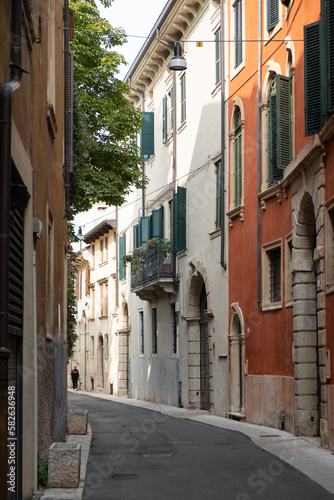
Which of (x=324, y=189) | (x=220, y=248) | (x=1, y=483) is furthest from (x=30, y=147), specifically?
(x=220, y=248)

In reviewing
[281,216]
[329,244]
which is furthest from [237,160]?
[329,244]

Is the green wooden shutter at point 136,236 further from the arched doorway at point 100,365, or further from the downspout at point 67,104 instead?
the downspout at point 67,104

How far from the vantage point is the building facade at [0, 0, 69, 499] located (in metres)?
7.30

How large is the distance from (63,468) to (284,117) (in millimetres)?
10465

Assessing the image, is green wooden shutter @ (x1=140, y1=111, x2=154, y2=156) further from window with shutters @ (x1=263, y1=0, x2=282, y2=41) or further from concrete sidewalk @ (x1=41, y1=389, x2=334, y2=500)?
window with shutters @ (x1=263, y1=0, x2=282, y2=41)

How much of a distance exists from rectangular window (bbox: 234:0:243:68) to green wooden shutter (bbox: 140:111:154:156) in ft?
36.8

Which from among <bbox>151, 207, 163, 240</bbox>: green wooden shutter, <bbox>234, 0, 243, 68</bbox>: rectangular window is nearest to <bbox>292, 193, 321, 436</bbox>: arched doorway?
<bbox>234, 0, 243, 68</bbox>: rectangular window

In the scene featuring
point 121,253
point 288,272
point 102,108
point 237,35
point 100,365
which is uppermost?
point 237,35

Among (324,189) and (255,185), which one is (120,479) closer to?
(324,189)

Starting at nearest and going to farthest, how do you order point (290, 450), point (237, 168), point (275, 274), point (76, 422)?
point (290, 450) < point (76, 422) < point (275, 274) < point (237, 168)

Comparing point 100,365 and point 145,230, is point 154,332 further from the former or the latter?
point 100,365

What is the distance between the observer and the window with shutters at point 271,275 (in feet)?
66.0

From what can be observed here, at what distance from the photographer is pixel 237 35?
2408 centimetres

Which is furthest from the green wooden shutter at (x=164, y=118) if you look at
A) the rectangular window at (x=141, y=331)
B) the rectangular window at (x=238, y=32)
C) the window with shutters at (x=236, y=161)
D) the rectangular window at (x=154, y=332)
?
the window with shutters at (x=236, y=161)
